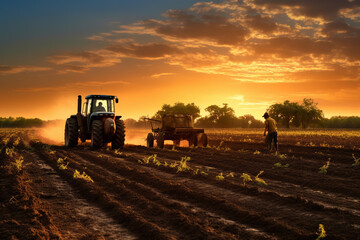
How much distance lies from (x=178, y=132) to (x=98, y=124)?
14.0 ft

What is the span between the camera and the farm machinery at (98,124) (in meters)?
16.2

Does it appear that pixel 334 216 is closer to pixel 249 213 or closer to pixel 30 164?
pixel 249 213

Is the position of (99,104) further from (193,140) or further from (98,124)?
(193,140)

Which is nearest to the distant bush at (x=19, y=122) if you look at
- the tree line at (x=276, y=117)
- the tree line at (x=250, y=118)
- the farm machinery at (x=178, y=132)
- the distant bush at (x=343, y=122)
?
the tree line at (x=250, y=118)

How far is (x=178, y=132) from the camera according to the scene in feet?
60.3

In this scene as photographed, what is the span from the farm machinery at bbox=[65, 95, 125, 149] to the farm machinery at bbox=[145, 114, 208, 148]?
2.59 m

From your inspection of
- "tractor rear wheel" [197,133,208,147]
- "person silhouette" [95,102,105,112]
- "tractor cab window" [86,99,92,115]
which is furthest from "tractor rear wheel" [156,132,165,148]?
"tractor cab window" [86,99,92,115]

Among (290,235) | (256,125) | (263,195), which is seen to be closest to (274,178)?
(263,195)

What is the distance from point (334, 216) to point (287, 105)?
7824 cm

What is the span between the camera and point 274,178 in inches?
360

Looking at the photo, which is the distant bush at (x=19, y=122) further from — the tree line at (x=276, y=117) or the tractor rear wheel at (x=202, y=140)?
the tractor rear wheel at (x=202, y=140)

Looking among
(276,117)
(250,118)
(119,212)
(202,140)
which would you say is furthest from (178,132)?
(250,118)

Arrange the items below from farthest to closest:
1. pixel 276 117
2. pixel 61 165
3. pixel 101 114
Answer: pixel 276 117 < pixel 101 114 < pixel 61 165

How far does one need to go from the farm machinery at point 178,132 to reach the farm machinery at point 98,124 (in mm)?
2586
